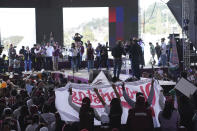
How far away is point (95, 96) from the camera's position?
8594 millimetres

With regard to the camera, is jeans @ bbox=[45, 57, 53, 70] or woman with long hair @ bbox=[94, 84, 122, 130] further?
jeans @ bbox=[45, 57, 53, 70]

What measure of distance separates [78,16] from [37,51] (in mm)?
7607

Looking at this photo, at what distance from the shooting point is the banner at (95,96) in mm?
8273

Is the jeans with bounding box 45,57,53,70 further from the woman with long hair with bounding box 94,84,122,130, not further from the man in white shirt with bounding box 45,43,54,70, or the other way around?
the woman with long hair with bounding box 94,84,122,130

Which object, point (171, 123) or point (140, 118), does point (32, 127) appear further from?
point (171, 123)

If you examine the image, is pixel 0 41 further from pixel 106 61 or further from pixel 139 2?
pixel 139 2

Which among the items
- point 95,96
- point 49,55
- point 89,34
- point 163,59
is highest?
point 89,34

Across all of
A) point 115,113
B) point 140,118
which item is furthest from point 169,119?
point 115,113

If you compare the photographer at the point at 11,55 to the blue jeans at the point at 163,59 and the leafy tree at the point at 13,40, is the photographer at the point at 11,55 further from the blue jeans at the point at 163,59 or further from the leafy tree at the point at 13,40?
the blue jeans at the point at 163,59

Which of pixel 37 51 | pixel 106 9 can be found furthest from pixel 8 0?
pixel 106 9

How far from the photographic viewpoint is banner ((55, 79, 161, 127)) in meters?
8.27

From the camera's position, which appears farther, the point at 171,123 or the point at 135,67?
the point at 135,67

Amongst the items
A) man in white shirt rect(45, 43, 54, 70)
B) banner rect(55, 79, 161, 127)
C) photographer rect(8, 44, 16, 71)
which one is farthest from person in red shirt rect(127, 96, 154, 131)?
photographer rect(8, 44, 16, 71)

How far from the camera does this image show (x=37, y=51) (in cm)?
2436
